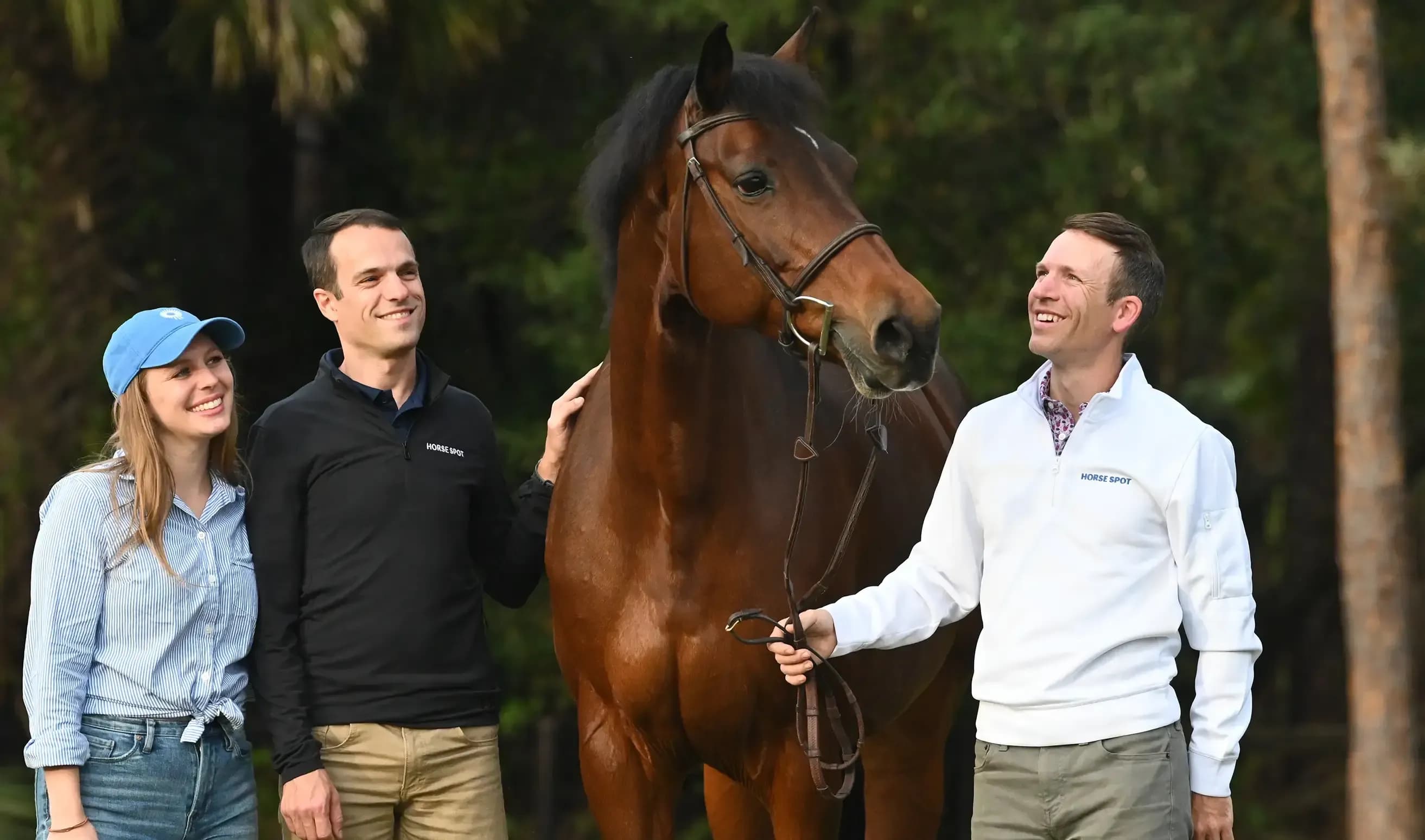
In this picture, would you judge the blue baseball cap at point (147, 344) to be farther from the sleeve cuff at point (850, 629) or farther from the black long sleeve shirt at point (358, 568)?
the sleeve cuff at point (850, 629)

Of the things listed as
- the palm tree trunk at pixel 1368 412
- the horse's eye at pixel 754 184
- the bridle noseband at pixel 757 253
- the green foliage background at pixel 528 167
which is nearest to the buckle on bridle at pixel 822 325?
the bridle noseband at pixel 757 253

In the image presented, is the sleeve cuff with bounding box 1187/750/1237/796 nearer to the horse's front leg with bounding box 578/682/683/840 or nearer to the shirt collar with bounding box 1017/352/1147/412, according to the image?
the shirt collar with bounding box 1017/352/1147/412

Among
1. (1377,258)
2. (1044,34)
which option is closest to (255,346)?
(1044,34)

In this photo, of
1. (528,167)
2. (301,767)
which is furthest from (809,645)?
(528,167)

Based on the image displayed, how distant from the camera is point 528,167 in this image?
908 cm

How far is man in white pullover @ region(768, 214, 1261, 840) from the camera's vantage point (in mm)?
2732

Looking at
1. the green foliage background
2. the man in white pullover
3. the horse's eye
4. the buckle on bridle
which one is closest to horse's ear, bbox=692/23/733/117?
the horse's eye

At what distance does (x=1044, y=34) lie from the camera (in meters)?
8.52

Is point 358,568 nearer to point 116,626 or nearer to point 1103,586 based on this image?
point 116,626

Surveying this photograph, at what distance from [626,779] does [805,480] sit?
2.65ft

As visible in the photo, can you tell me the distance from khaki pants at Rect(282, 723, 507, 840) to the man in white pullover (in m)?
1.05

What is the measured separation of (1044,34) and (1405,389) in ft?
13.3

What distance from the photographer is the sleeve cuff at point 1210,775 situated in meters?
2.72

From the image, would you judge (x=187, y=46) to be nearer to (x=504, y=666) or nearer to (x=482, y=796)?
(x=504, y=666)
